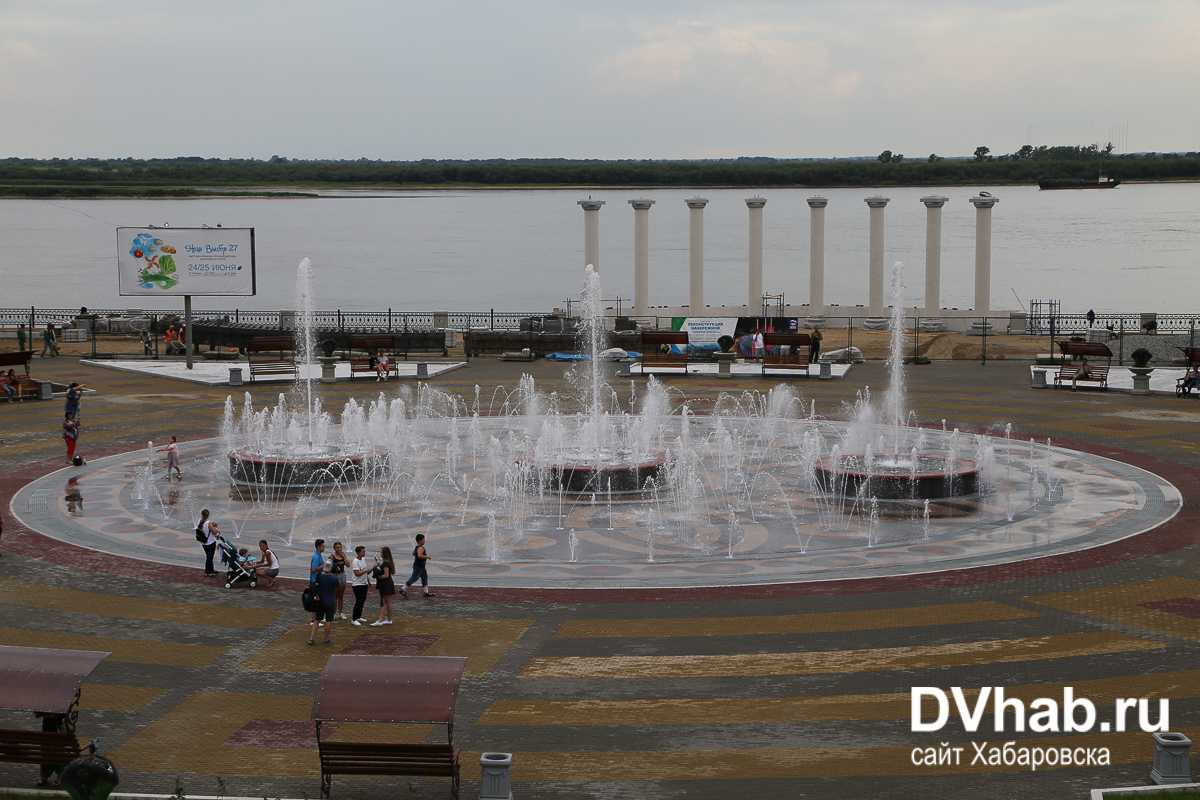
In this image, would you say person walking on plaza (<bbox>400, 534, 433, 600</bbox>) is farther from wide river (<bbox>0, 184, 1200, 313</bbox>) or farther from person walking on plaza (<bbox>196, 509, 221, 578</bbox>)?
wide river (<bbox>0, 184, 1200, 313</bbox>)

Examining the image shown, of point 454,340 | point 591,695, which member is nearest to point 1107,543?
point 591,695

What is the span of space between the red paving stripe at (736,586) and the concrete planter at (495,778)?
6.81 metres

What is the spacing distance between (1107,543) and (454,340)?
1565 inches

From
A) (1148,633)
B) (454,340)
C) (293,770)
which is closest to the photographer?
(293,770)

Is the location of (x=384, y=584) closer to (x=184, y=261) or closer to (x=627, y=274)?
(x=184, y=261)

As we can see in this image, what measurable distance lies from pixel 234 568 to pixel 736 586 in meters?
7.84

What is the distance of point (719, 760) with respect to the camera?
1220cm

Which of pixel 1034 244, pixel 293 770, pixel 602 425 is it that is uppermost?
pixel 1034 244

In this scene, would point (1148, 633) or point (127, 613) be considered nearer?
point (1148, 633)

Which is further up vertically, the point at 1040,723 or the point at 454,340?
the point at 454,340

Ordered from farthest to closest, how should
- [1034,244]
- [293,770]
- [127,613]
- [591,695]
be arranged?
[1034,244], [127,613], [591,695], [293,770]

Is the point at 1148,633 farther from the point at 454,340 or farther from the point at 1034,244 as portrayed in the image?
the point at 1034,244

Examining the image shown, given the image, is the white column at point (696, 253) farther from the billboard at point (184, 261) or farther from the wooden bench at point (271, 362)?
the billboard at point (184, 261)

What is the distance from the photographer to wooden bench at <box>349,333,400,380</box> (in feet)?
144
